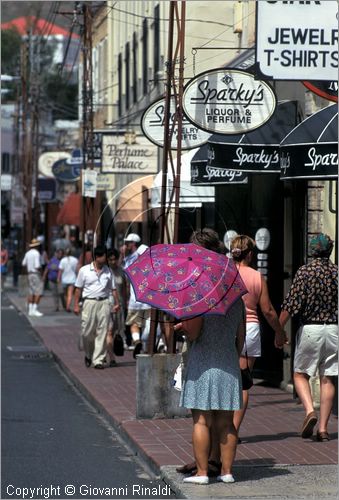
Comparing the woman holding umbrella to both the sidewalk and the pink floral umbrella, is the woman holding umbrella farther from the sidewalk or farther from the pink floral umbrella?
the sidewalk

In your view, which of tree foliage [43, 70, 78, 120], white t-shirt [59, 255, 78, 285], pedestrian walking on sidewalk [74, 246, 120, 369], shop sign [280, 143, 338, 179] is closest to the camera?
shop sign [280, 143, 338, 179]

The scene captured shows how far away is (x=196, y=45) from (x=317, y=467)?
255 inches

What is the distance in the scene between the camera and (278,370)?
16.3m

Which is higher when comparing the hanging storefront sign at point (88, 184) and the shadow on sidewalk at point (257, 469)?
the hanging storefront sign at point (88, 184)

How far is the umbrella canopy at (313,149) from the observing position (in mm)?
11953

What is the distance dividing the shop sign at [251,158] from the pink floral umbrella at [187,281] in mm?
5310

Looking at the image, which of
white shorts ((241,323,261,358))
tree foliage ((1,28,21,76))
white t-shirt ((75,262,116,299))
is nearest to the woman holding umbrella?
white shorts ((241,323,261,358))

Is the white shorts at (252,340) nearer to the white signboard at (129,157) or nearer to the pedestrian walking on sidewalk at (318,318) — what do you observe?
the pedestrian walking on sidewalk at (318,318)

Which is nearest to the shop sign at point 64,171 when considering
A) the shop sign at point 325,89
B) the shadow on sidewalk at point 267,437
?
the shop sign at point 325,89

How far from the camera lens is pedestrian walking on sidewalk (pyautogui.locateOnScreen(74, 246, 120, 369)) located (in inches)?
737

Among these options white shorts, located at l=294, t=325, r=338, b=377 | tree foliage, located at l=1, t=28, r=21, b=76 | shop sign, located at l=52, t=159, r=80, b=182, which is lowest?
white shorts, located at l=294, t=325, r=338, b=377

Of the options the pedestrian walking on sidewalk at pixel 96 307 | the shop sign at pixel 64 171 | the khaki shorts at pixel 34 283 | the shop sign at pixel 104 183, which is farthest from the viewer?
the shop sign at pixel 64 171

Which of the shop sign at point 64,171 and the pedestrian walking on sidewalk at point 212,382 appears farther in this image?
the shop sign at point 64,171

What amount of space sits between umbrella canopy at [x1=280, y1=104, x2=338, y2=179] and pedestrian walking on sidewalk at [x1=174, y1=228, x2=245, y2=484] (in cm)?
298
